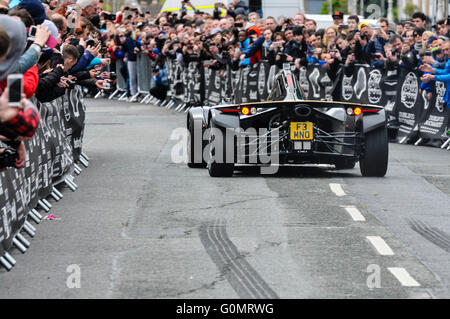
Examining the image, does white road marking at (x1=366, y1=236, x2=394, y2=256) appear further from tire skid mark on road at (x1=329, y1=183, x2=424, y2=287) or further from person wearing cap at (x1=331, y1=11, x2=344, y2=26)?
person wearing cap at (x1=331, y1=11, x2=344, y2=26)

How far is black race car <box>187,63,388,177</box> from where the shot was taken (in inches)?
568

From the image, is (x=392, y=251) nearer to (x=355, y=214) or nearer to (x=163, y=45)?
(x=355, y=214)

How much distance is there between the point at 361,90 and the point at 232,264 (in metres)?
15.0

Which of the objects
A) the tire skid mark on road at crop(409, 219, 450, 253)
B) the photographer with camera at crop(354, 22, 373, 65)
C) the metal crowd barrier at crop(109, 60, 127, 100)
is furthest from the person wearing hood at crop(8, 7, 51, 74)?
the metal crowd barrier at crop(109, 60, 127, 100)

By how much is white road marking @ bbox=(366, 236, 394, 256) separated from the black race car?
14.6ft

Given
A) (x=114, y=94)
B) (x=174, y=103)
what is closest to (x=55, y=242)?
(x=174, y=103)

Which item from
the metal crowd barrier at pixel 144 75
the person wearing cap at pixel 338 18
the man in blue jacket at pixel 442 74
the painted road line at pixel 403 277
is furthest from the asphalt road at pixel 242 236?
the metal crowd barrier at pixel 144 75

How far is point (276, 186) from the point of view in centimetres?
1398

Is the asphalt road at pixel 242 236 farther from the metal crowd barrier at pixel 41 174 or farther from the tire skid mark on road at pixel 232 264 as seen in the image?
the metal crowd barrier at pixel 41 174

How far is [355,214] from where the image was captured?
1159 cm
